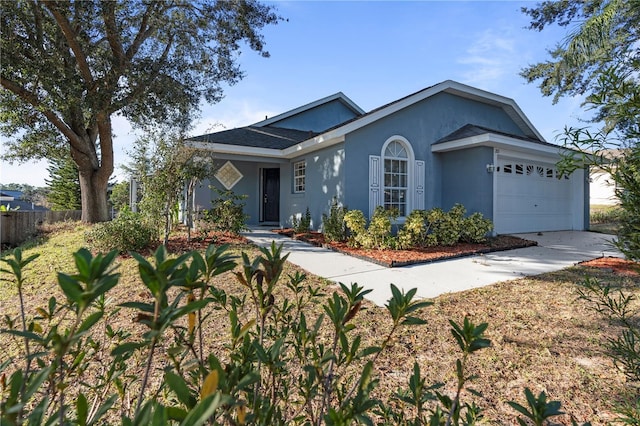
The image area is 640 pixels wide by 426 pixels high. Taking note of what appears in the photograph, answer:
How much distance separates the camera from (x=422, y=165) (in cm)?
1051

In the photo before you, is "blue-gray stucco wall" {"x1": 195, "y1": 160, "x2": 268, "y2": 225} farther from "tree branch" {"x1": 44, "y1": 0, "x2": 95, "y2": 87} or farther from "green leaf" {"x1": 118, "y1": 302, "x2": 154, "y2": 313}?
A: "green leaf" {"x1": 118, "y1": 302, "x2": 154, "y2": 313}

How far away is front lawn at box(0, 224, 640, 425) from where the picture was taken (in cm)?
258

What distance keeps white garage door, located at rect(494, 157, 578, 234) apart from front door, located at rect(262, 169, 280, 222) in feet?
27.2

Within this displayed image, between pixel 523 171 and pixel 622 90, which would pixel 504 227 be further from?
pixel 622 90

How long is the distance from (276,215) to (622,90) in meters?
12.7

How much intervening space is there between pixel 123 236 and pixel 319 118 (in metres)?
12.3

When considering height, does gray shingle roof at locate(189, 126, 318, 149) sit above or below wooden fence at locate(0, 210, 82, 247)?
above

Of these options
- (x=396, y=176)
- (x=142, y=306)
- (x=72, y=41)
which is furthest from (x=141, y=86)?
(x=142, y=306)

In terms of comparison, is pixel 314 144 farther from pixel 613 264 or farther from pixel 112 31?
pixel 613 264

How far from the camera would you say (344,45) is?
10375 millimetres

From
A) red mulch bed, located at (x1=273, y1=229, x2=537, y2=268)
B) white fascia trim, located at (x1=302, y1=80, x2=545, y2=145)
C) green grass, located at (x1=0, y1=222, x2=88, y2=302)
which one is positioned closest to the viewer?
green grass, located at (x1=0, y1=222, x2=88, y2=302)

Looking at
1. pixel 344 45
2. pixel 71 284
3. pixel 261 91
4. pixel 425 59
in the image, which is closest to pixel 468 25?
pixel 425 59

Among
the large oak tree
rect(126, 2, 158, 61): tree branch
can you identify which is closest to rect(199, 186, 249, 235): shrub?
the large oak tree

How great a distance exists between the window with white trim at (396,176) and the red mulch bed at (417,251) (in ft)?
7.08
